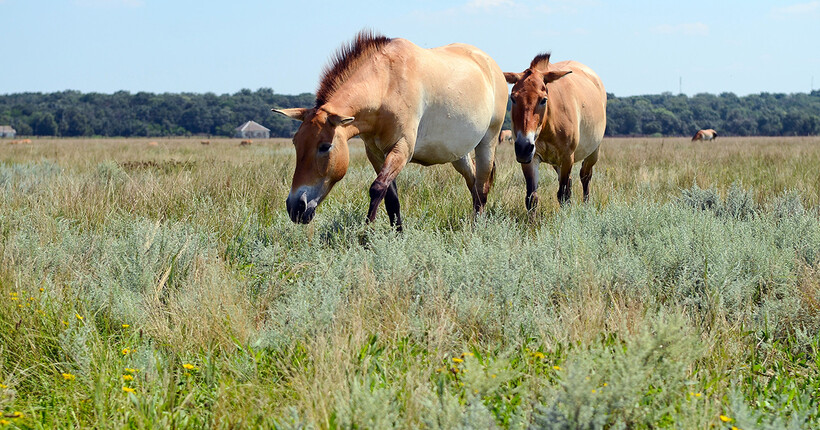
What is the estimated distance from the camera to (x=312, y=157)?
13.3ft

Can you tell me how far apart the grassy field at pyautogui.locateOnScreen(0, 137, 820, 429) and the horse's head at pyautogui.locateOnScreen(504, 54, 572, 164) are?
0.89 m

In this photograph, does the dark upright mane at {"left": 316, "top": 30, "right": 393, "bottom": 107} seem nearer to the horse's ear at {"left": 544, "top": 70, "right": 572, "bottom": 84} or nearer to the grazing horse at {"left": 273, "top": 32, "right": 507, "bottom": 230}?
the grazing horse at {"left": 273, "top": 32, "right": 507, "bottom": 230}

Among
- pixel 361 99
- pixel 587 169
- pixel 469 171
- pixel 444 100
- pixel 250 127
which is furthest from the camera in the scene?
pixel 250 127

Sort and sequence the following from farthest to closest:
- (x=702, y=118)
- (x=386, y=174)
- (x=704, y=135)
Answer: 1. (x=702, y=118)
2. (x=704, y=135)
3. (x=386, y=174)

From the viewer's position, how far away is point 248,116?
11012 cm

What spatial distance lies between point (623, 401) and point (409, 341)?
101 cm

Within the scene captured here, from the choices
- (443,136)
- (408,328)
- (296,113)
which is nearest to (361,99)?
(296,113)

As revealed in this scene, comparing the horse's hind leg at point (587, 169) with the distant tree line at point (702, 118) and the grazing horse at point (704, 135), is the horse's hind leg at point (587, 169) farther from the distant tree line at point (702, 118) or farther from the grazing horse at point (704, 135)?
the distant tree line at point (702, 118)

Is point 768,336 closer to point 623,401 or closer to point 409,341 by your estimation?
point 623,401

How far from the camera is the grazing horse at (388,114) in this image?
4.08m

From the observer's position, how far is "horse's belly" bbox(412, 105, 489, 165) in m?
5.05

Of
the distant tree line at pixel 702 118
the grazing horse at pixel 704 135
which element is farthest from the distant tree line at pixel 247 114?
the grazing horse at pixel 704 135

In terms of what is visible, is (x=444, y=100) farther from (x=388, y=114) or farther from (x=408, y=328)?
(x=408, y=328)

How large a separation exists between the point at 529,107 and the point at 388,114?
1.59 m
